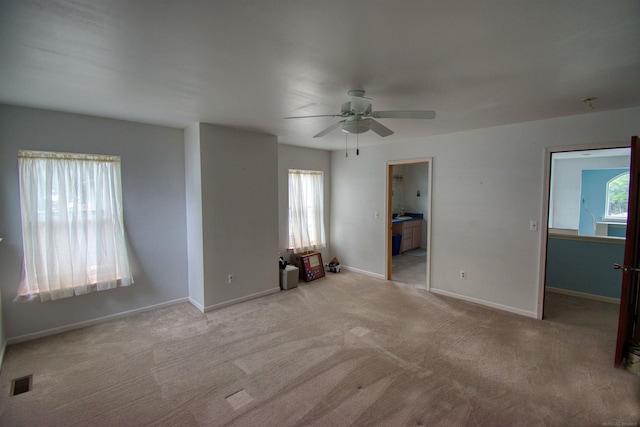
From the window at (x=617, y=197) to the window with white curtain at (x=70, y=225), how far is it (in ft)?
30.1

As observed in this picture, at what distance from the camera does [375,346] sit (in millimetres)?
2984

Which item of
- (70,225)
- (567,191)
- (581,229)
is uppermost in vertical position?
(567,191)

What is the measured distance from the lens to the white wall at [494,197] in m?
3.44

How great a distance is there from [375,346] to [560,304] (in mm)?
3000

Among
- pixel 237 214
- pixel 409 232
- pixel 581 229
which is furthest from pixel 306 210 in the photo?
pixel 581 229

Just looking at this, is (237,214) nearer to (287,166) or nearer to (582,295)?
(287,166)

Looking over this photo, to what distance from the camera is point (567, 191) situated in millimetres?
6637

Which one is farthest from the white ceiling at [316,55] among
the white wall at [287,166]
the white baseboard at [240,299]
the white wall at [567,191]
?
the white wall at [567,191]

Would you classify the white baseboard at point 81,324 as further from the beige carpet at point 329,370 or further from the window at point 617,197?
the window at point 617,197

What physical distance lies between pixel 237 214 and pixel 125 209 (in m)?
1.35

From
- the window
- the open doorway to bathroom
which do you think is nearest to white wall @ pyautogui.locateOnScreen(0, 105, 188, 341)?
the open doorway to bathroom

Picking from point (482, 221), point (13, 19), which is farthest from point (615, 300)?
point (13, 19)

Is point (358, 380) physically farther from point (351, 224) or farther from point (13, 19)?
point (351, 224)

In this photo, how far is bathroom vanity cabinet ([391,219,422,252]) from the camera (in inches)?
289
